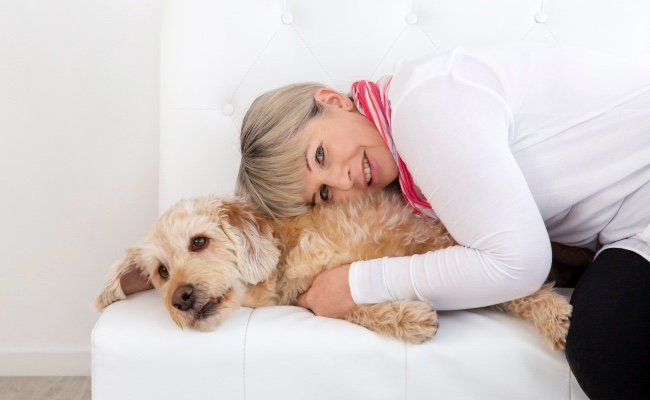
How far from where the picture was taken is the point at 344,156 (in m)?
1.74

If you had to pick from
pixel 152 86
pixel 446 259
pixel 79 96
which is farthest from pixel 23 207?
pixel 446 259

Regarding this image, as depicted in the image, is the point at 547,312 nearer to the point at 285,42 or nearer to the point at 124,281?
the point at 124,281

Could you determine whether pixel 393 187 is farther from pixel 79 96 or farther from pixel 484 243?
pixel 79 96

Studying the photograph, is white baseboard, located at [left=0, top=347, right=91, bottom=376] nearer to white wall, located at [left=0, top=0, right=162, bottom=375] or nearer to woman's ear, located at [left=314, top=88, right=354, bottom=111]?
white wall, located at [left=0, top=0, right=162, bottom=375]

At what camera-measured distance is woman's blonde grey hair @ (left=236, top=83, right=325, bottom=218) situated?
1748mm

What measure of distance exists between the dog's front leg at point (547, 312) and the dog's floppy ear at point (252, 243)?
2.07 ft

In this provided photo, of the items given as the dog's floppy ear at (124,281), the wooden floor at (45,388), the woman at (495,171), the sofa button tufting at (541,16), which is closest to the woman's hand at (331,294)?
the woman at (495,171)

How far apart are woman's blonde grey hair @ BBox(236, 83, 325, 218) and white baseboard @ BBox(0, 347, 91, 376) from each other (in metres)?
1.46

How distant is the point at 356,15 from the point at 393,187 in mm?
642

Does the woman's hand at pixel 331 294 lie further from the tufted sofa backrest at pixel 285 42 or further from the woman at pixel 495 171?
the tufted sofa backrest at pixel 285 42

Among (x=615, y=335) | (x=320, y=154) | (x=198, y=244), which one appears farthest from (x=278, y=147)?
(x=615, y=335)

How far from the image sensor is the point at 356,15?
7.14 ft

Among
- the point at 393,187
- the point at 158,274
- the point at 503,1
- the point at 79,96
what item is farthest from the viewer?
the point at 79,96

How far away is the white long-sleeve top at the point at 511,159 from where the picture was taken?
1.43 meters
